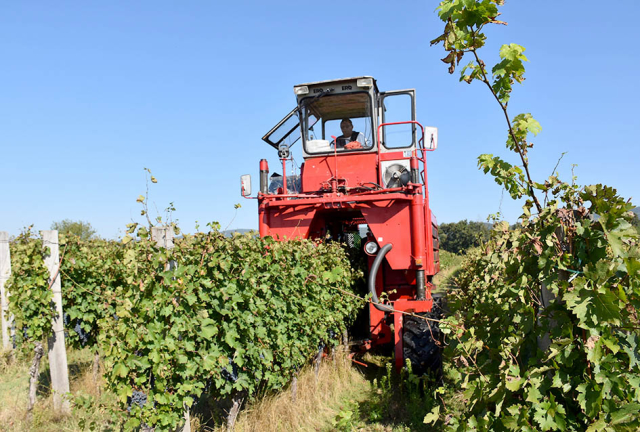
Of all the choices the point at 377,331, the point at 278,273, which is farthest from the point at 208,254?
the point at 377,331

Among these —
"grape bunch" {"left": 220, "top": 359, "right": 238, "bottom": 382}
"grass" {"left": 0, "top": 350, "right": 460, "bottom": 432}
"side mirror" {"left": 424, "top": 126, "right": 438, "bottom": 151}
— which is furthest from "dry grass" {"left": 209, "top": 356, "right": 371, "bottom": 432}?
"side mirror" {"left": 424, "top": 126, "right": 438, "bottom": 151}

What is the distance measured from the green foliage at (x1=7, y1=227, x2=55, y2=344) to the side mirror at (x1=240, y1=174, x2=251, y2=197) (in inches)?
89.0

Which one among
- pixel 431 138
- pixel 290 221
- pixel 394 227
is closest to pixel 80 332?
pixel 290 221

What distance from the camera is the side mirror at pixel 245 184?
5.96 metres

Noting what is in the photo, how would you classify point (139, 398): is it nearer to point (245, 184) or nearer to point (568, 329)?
point (568, 329)

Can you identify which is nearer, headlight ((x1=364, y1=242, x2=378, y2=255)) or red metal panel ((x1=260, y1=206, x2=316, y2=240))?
headlight ((x1=364, y1=242, x2=378, y2=255))

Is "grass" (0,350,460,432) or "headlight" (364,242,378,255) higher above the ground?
"headlight" (364,242,378,255)

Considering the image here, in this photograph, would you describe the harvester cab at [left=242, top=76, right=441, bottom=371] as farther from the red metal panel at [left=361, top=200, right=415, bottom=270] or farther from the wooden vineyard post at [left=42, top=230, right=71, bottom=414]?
the wooden vineyard post at [left=42, top=230, right=71, bottom=414]

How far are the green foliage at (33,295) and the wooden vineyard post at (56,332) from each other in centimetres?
5

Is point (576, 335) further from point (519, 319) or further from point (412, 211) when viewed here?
point (412, 211)

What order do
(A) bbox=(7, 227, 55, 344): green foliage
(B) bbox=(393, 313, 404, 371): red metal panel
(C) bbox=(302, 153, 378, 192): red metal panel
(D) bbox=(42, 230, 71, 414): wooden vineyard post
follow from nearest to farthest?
(A) bbox=(7, 227, 55, 344): green foliage < (D) bbox=(42, 230, 71, 414): wooden vineyard post < (B) bbox=(393, 313, 404, 371): red metal panel < (C) bbox=(302, 153, 378, 192): red metal panel

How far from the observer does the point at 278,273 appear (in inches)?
161

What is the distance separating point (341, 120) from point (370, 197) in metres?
1.97

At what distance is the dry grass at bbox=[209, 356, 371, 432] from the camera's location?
4.25m
